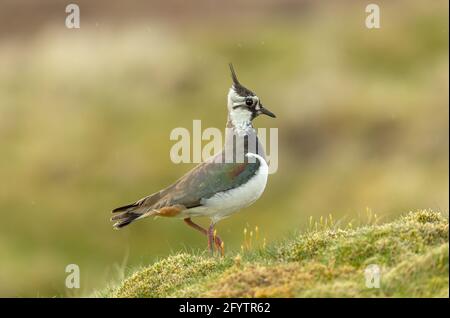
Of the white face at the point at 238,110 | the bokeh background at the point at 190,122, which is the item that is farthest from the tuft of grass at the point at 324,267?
the bokeh background at the point at 190,122

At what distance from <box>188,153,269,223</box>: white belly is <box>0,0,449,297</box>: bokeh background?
9352 millimetres

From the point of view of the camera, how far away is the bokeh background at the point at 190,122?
918 inches

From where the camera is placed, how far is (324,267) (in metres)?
9.05

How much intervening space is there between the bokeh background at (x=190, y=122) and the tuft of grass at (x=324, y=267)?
10.3 m

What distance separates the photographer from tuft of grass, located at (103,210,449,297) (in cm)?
850

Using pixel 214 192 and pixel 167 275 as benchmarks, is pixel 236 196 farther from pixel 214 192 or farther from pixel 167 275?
pixel 167 275

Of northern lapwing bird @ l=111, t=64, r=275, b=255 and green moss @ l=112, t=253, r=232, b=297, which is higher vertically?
northern lapwing bird @ l=111, t=64, r=275, b=255

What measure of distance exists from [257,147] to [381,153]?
14.9 meters

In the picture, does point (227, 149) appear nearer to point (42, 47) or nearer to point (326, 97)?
point (326, 97)

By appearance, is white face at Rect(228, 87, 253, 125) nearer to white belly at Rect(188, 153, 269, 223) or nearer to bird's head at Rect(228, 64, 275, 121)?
bird's head at Rect(228, 64, 275, 121)

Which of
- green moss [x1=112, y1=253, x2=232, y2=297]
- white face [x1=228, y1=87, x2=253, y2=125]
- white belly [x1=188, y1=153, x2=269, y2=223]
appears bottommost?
green moss [x1=112, y1=253, x2=232, y2=297]

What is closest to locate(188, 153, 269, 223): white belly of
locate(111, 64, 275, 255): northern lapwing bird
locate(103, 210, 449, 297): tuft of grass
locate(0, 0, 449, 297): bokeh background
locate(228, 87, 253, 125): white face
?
locate(111, 64, 275, 255): northern lapwing bird

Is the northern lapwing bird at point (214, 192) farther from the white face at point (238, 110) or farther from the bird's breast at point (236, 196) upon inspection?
the white face at point (238, 110)
